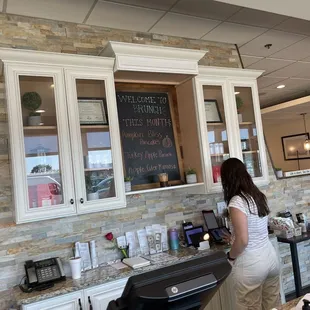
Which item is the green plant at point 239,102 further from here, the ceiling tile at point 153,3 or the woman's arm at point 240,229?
the woman's arm at point 240,229

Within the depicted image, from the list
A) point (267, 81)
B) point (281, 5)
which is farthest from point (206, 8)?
point (267, 81)

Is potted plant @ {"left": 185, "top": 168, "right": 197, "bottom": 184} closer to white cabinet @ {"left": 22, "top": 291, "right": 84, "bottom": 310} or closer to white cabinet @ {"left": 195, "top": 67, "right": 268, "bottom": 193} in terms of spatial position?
white cabinet @ {"left": 195, "top": 67, "right": 268, "bottom": 193}

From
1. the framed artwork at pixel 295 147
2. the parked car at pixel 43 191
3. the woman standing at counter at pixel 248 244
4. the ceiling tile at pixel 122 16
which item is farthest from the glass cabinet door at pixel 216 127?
the framed artwork at pixel 295 147

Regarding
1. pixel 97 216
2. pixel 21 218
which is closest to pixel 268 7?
pixel 97 216

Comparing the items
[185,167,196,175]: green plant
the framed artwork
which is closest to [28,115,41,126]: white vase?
[185,167,196,175]: green plant

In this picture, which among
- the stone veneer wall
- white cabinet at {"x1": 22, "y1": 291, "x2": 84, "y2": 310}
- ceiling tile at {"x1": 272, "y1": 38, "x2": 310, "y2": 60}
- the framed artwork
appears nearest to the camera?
white cabinet at {"x1": 22, "y1": 291, "x2": 84, "y2": 310}

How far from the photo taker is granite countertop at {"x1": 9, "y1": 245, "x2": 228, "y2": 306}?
200cm

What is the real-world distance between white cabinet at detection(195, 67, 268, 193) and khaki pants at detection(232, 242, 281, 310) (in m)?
0.80

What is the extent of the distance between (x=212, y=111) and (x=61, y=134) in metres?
1.43

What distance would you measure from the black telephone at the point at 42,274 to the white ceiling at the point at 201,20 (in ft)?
6.20

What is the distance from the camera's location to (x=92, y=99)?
252 cm

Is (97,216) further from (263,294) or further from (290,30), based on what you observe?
(290,30)

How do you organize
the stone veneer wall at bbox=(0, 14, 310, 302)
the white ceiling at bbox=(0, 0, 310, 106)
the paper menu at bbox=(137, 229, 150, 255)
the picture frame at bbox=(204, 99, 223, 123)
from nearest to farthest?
1. the stone veneer wall at bbox=(0, 14, 310, 302)
2. the white ceiling at bbox=(0, 0, 310, 106)
3. the paper menu at bbox=(137, 229, 150, 255)
4. the picture frame at bbox=(204, 99, 223, 123)

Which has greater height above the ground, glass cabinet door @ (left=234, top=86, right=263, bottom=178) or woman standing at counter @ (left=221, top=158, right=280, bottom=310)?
glass cabinet door @ (left=234, top=86, right=263, bottom=178)
